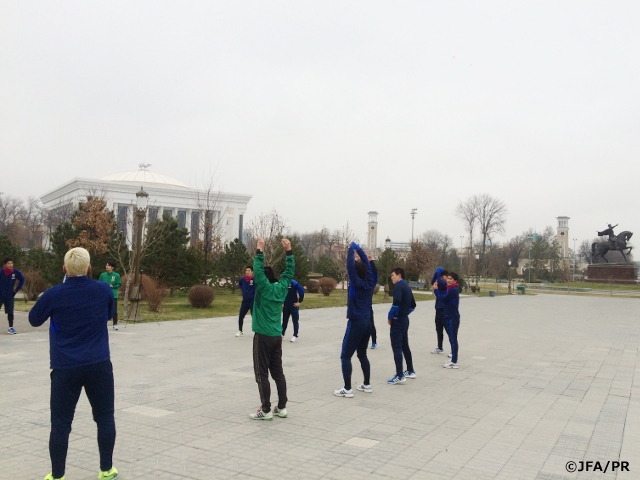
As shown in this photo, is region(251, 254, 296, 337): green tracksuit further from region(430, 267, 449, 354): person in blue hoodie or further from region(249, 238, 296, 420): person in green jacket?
region(430, 267, 449, 354): person in blue hoodie

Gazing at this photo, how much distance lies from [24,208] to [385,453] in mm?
85389

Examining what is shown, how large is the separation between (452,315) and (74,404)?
716cm

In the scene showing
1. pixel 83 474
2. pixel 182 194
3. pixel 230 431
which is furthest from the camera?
pixel 182 194

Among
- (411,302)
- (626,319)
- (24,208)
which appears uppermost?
(24,208)

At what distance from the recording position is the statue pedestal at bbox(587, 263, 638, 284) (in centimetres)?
5994

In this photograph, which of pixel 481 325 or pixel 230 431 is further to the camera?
pixel 481 325

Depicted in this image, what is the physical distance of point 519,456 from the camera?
4.98m

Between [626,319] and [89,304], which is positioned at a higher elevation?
[89,304]

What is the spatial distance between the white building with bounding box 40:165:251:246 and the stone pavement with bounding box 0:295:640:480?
4730cm

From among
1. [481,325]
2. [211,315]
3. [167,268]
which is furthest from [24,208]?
[481,325]

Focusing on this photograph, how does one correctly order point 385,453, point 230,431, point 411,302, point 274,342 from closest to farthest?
1. point 385,453
2. point 230,431
3. point 274,342
4. point 411,302

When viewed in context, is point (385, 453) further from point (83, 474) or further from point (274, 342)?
point (83, 474)

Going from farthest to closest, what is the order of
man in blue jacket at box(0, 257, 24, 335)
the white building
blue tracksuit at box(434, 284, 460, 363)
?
the white building, man in blue jacket at box(0, 257, 24, 335), blue tracksuit at box(434, 284, 460, 363)

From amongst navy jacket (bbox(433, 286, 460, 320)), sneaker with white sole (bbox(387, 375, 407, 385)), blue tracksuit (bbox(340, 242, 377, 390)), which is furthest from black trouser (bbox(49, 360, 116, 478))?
navy jacket (bbox(433, 286, 460, 320))
